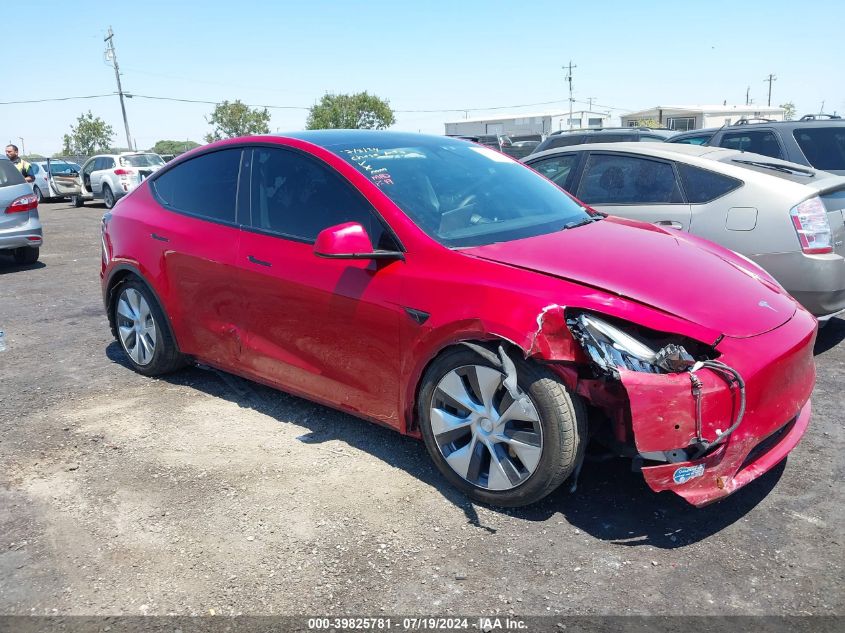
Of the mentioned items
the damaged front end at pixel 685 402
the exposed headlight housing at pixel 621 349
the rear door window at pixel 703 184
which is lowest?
the damaged front end at pixel 685 402

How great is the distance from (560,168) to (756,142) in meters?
3.92

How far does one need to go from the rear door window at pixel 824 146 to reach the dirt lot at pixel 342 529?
4.94 metres

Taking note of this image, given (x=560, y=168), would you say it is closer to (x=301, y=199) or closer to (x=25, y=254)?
(x=301, y=199)

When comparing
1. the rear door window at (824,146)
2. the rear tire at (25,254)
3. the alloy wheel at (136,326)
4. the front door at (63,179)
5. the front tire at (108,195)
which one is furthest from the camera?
the front door at (63,179)

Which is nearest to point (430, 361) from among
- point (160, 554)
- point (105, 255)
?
point (160, 554)

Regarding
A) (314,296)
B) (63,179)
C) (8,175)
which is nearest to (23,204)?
(8,175)

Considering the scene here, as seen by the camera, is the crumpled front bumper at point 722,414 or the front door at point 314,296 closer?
the crumpled front bumper at point 722,414

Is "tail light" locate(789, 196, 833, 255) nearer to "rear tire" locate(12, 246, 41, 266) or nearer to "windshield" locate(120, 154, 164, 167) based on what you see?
"rear tire" locate(12, 246, 41, 266)

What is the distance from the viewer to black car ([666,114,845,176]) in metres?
8.30

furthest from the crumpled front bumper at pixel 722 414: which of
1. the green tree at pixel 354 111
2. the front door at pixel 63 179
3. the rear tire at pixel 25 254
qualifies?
the green tree at pixel 354 111

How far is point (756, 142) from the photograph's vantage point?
883 centimetres

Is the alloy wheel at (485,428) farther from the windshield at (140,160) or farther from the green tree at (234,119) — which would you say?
the green tree at (234,119)

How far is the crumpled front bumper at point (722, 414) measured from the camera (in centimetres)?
270

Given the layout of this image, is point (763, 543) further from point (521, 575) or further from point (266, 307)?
point (266, 307)
